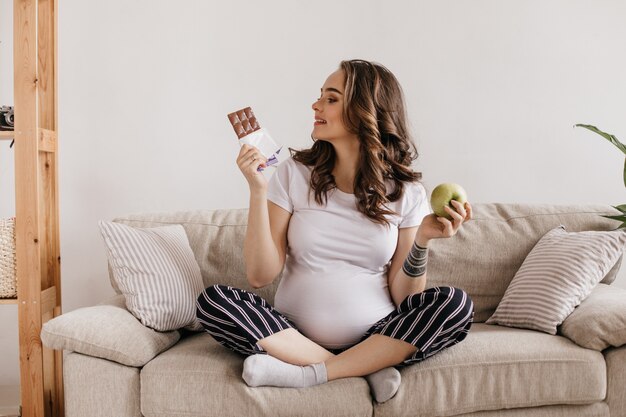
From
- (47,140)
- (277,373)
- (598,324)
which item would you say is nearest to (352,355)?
(277,373)

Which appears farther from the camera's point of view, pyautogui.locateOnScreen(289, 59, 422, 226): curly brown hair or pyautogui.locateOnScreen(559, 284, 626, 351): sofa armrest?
pyautogui.locateOnScreen(289, 59, 422, 226): curly brown hair

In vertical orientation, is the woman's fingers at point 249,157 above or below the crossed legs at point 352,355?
above

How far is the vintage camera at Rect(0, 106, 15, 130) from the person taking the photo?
2.26m

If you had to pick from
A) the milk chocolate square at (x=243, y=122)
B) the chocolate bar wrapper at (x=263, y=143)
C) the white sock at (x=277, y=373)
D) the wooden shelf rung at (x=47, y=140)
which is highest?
the milk chocolate square at (x=243, y=122)

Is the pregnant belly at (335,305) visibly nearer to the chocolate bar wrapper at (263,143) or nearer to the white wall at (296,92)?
the chocolate bar wrapper at (263,143)

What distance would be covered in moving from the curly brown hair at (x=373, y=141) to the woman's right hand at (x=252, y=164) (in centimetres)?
25

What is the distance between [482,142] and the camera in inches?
112

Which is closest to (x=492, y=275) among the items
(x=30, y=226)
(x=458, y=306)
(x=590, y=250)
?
(x=590, y=250)

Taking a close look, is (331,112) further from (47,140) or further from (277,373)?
(47,140)

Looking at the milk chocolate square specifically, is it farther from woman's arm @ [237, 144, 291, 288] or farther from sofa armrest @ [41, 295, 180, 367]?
sofa armrest @ [41, 295, 180, 367]

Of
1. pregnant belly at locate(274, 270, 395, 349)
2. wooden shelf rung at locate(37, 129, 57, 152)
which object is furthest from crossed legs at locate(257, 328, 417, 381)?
wooden shelf rung at locate(37, 129, 57, 152)

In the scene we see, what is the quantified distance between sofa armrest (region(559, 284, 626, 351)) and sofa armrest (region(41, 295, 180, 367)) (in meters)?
1.18

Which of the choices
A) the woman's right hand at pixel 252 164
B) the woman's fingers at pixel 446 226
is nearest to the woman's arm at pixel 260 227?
the woman's right hand at pixel 252 164

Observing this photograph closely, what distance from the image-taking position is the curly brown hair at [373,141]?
2.00 meters
